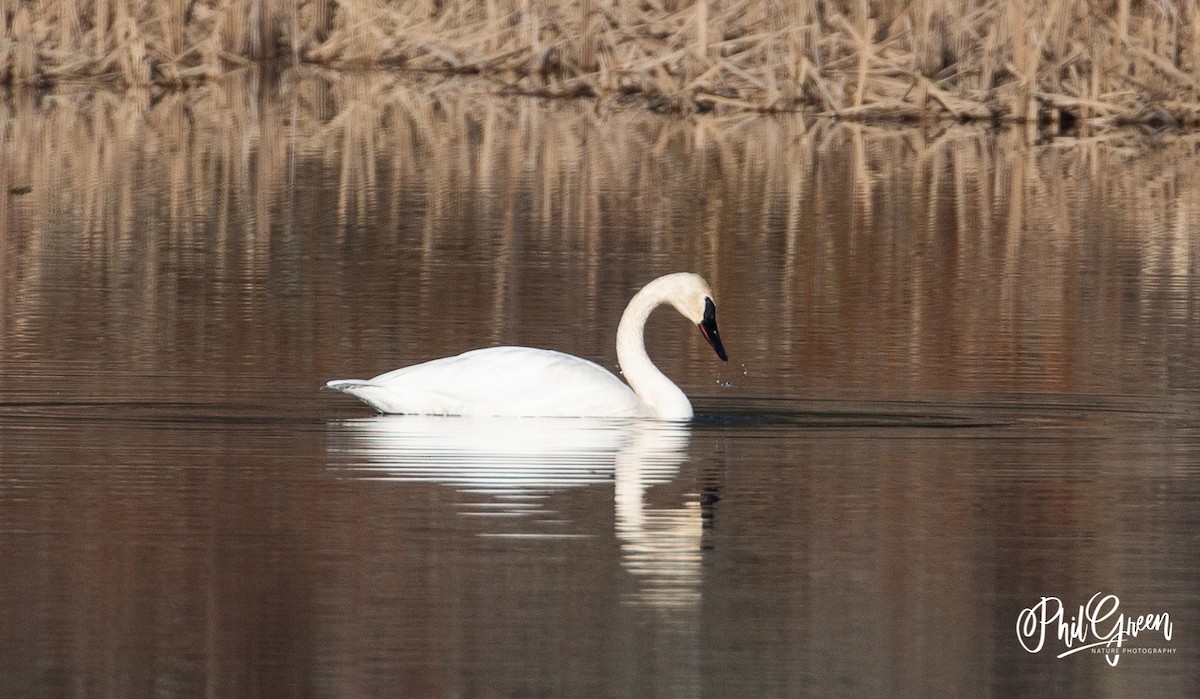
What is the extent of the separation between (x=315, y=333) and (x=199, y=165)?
982 centimetres

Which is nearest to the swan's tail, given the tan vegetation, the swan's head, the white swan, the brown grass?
the white swan

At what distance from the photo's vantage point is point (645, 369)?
10.1m

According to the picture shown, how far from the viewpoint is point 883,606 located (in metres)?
6.55

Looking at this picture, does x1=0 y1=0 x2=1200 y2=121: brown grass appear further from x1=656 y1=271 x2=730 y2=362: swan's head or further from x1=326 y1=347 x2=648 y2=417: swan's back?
x1=326 y1=347 x2=648 y2=417: swan's back

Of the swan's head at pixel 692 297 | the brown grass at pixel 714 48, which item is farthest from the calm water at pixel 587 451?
the brown grass at pixel 714 48

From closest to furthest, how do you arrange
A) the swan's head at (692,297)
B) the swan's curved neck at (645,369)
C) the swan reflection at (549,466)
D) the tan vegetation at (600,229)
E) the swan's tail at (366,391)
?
the swan reflection at (549,466), the swan's tail at (366,391), the swan's curved neck at (645,369), the swan's head at (692,297), the tan vegetation at (600,229)

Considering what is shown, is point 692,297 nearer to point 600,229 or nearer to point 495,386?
point 495,386

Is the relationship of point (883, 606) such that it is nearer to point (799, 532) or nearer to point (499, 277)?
point (799, 532)

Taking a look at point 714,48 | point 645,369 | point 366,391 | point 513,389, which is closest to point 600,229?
point 645,369

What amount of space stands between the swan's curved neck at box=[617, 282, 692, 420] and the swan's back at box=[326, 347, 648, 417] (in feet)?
0.67

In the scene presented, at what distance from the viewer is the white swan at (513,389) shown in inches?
382

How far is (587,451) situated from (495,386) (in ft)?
2.55

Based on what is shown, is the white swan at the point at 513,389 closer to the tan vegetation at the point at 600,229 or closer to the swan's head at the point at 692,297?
the swan's head at the point at 692,297

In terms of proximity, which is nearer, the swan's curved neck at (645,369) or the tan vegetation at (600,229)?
the swan's curved neck at (645,369)
